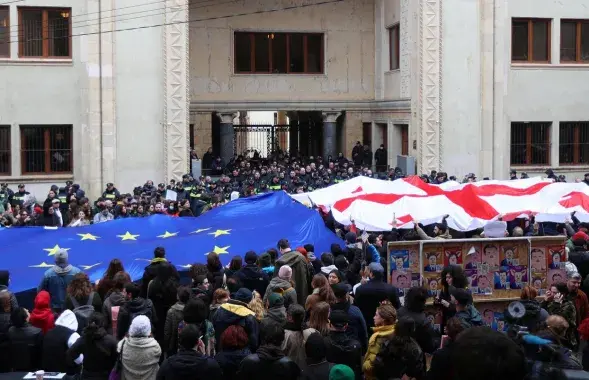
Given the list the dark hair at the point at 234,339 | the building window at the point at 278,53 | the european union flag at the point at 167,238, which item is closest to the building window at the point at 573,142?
the building window at the point at 278,53

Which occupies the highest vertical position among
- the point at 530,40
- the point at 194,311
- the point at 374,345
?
the point at 530,40

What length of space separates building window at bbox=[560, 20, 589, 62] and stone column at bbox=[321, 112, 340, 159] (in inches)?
346

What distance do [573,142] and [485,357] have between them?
30.9 m

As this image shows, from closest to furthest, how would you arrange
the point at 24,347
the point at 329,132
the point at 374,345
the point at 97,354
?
the point at 374,345, the point at 97,354, the point at 24,347, the point at 329,132

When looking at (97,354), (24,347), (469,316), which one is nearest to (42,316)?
(24,347)

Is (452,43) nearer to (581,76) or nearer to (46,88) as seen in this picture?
(581,76)

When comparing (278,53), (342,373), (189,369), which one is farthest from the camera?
(278,53)

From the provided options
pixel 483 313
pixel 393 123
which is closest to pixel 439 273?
pixel 483 313

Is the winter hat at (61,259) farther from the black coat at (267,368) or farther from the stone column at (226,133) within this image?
the stone column at (226,133)

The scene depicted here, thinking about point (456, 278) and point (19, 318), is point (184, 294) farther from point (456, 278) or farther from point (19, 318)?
point (456, 278)

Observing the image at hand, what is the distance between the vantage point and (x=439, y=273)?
1256cm

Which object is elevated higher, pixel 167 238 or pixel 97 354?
pixel 167 238

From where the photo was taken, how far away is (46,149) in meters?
29.0

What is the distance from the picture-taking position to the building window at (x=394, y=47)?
112ft
